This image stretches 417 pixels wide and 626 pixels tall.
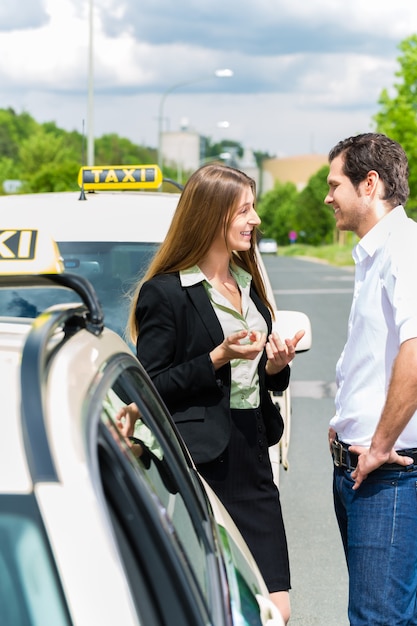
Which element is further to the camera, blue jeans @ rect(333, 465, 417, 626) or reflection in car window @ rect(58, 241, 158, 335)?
reflection in car window @ rect(58, 241, 158, 335)

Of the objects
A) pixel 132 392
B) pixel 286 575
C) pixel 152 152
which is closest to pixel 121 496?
pixel 132 392

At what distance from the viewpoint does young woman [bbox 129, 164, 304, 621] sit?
323cm

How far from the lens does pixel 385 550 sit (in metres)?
2.96

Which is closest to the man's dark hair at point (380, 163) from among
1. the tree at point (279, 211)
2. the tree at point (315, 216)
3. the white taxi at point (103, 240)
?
the white taxi at point (103, 240)

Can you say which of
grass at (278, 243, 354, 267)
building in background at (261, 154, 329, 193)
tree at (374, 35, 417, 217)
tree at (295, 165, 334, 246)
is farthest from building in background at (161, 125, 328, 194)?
tree at (374, 35, 417, 217)

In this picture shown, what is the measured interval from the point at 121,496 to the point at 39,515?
25cm

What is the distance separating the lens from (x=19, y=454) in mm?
1560

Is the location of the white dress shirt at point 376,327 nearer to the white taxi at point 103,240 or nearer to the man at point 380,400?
the man at point 380,400

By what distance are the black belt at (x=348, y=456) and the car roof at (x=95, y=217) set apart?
5.86 feet

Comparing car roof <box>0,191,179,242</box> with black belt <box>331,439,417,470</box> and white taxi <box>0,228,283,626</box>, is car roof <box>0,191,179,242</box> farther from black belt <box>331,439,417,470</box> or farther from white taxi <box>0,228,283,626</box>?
white taxi <box>0,228,283,626</box>

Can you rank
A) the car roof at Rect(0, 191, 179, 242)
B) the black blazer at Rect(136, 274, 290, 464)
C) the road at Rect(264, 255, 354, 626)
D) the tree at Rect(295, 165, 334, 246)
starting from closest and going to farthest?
1. the black blazer at Rect(136, 274, 290, 464)
2. the car roof at Rect(0, 191, 179, 242)
3. the road at Rect(264, 255, 354, 626)
4. the tree at Rect(295, 165, 334, 246)

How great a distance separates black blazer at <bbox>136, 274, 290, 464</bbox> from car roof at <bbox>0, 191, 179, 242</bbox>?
1414 millimetres

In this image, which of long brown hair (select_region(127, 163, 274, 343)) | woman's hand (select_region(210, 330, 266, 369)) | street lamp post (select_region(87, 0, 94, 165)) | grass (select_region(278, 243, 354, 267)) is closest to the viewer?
woman's hand (select_region(210, 330, 266, 369))

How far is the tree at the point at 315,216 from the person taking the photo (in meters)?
119
